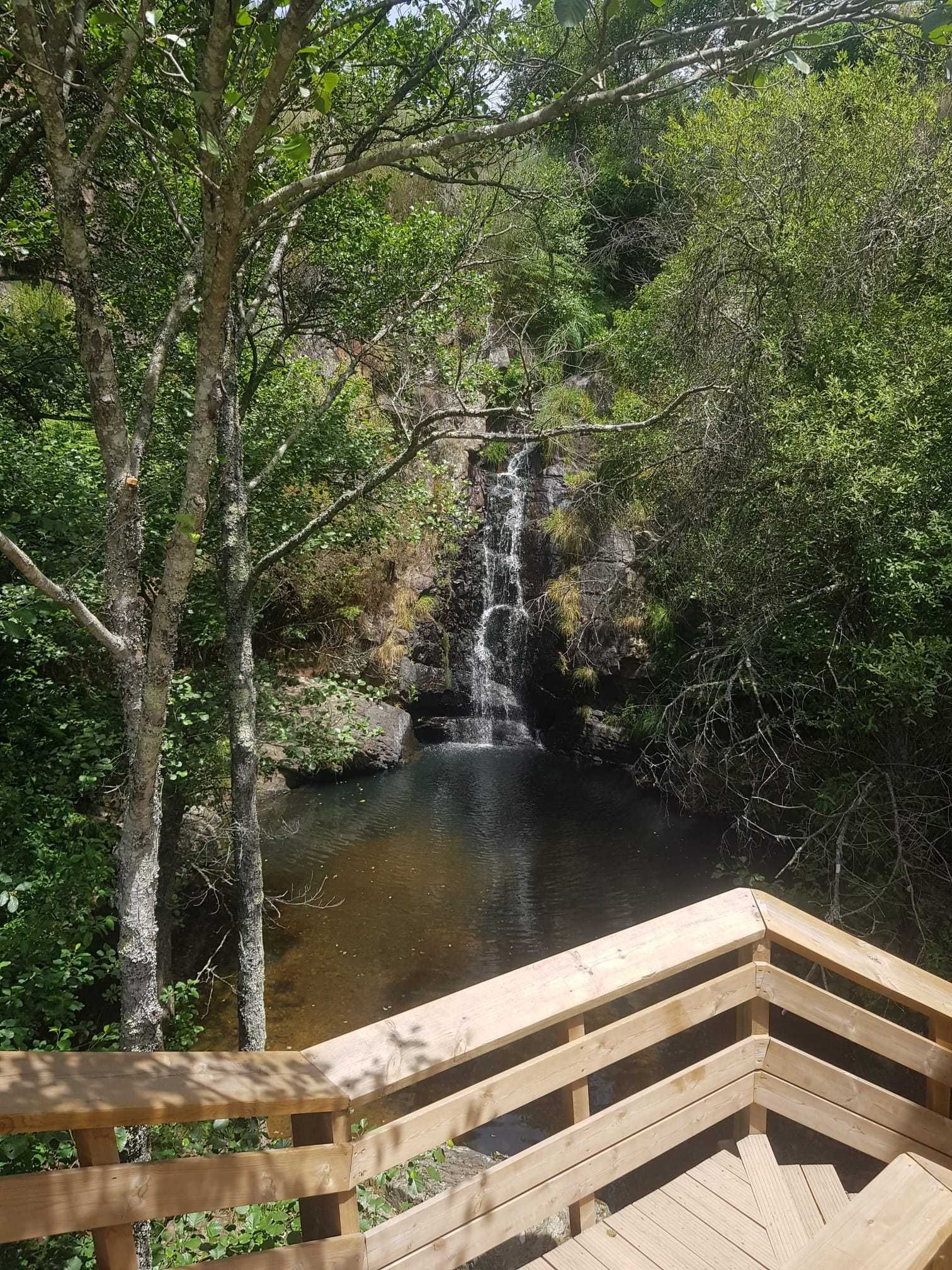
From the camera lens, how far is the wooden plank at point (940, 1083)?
209 cm

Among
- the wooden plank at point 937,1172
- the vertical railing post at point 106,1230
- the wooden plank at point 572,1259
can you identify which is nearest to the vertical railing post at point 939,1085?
the wooden plank at point 937,1172

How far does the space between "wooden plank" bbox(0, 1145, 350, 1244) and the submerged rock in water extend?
2747 mm

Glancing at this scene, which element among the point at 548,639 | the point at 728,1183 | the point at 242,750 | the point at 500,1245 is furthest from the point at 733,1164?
the point at 548,639

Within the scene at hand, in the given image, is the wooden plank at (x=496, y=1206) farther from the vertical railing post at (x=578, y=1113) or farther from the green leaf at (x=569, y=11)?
the green leaf at (x=569, y=11)

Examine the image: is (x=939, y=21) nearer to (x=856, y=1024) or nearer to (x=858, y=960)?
(x=858, y=960)

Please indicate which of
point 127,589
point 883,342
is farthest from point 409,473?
point 127,589

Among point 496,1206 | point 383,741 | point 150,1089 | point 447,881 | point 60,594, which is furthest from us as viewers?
point 383,741

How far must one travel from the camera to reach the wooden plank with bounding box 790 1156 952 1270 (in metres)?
1.07

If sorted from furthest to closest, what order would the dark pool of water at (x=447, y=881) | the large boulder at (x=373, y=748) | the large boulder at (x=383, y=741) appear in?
the large boulder at (x=383, y=741), the large boulder at (x=373, y=748), the dark pool of water at (x=447, y=881)

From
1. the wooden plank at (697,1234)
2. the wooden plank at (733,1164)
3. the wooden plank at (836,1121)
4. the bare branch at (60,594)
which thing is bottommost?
the wooden plank at (697,1234)

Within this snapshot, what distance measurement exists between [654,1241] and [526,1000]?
759 millimetres

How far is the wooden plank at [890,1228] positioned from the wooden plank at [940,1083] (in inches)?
38.7

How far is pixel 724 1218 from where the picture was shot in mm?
2014

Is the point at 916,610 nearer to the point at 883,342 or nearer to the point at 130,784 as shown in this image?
the point at 883,342
